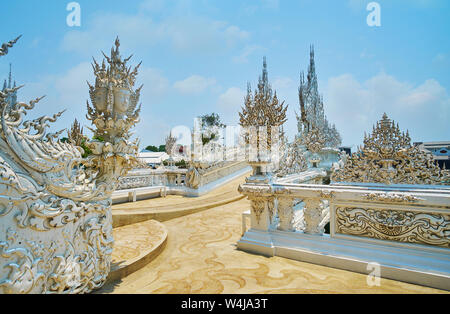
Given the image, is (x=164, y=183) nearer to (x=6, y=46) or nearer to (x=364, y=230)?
(x=364, y=230)

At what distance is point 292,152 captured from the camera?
6223 mm

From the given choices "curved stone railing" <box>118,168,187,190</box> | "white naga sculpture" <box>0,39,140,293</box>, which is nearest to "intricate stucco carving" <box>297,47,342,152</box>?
"curved stone railing" <box>118,168,187,190</box>

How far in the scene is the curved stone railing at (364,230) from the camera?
2.84 metres

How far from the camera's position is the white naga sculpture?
186 cm

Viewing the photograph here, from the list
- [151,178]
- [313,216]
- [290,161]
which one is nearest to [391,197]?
[313,216]

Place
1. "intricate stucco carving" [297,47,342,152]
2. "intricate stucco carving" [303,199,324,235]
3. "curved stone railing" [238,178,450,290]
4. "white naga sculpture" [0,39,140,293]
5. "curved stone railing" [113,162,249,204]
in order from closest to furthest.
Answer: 1. "white naga sculpture" [0,39,140,293]
2. "curved stone railing" [238,178,450,290]
3. "intricate stucco carving" [303,199,324,235]
4. "curved stone railing" [113,162,249,204]
5. "intricate stucco carving" [297,47,342,152]

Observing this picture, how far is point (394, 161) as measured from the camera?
4.06 meters

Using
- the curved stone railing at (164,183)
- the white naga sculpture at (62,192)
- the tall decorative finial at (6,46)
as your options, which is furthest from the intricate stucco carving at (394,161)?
the curved stone railing at (164,183)

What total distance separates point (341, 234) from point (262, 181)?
4.57ft

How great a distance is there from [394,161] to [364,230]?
1.59m

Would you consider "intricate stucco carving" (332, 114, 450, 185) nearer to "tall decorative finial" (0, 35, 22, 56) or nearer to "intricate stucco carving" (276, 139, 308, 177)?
"intricate stucco carving" (276, 139, 308, 177)

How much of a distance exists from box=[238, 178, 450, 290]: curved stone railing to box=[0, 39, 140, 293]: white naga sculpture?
7.10 feet
